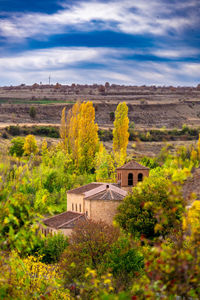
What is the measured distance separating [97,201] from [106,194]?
929 millimetres

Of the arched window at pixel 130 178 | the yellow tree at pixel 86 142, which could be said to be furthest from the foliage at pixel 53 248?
the yellow tree at pixel 86 142

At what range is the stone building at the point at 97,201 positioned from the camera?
120ft

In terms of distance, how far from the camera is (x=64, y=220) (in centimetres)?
3772

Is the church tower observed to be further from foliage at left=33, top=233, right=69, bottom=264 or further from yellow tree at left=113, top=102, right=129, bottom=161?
yellow tree at left=113, top=102, right=129, bottom=161

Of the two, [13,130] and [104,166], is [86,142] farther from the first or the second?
[13,130]

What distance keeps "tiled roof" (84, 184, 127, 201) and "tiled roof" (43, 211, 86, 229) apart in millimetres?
1877

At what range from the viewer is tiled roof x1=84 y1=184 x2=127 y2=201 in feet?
121

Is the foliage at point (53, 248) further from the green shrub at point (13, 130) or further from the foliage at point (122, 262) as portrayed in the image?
the green shrub at point (13, 130)

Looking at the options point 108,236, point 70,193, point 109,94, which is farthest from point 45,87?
point 108,236

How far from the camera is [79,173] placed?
182ft

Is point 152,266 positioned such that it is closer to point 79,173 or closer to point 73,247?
point 73,247

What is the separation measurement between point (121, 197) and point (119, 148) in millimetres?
21920

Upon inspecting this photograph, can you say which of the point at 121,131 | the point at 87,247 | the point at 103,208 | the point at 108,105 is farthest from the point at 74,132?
the point at 108,105

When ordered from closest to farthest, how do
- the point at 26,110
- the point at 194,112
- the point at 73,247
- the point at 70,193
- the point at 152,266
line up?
the point at 152,266 < the point at 73,247 < the point at 70,193 < the point at 26,110 < the point at 194,112
